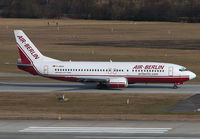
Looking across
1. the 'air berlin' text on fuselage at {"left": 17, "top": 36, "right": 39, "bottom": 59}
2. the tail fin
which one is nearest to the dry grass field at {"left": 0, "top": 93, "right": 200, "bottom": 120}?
the tail fin

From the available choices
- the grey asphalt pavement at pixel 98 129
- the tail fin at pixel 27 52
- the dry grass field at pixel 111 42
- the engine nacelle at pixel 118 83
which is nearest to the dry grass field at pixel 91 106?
the grey asphalt pavement at pixel 98 129

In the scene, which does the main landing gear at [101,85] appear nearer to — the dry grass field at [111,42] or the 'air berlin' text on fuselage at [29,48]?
the 'air berlin' text on fuselage at [29,48]

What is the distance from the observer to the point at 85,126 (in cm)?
3762

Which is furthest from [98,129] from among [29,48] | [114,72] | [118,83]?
[29,48]

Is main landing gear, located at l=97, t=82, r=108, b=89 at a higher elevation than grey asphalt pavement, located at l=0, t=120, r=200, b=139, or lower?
lower

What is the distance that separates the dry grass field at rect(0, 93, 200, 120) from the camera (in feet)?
140

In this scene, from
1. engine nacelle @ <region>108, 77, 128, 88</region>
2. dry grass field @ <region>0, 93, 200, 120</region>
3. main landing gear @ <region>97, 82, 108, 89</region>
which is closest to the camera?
dry grass field @ <region>0, 93, 200, 120</region>

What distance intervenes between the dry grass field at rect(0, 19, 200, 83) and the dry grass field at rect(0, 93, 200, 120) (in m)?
17.6

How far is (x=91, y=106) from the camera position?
49.4 meters

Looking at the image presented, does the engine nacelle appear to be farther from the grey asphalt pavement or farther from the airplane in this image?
the grey asphalt pavement

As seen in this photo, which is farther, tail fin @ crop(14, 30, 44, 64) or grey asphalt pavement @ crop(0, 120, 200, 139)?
tail fin @ crop(14, 30, 44, 64)

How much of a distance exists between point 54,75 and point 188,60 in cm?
3867

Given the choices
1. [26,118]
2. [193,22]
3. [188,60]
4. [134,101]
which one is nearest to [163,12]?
[193,22]

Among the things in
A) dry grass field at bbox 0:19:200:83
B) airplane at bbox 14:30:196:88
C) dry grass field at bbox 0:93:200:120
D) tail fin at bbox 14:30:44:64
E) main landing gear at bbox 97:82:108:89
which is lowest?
dry grass field at bbox 0:19:200:83
